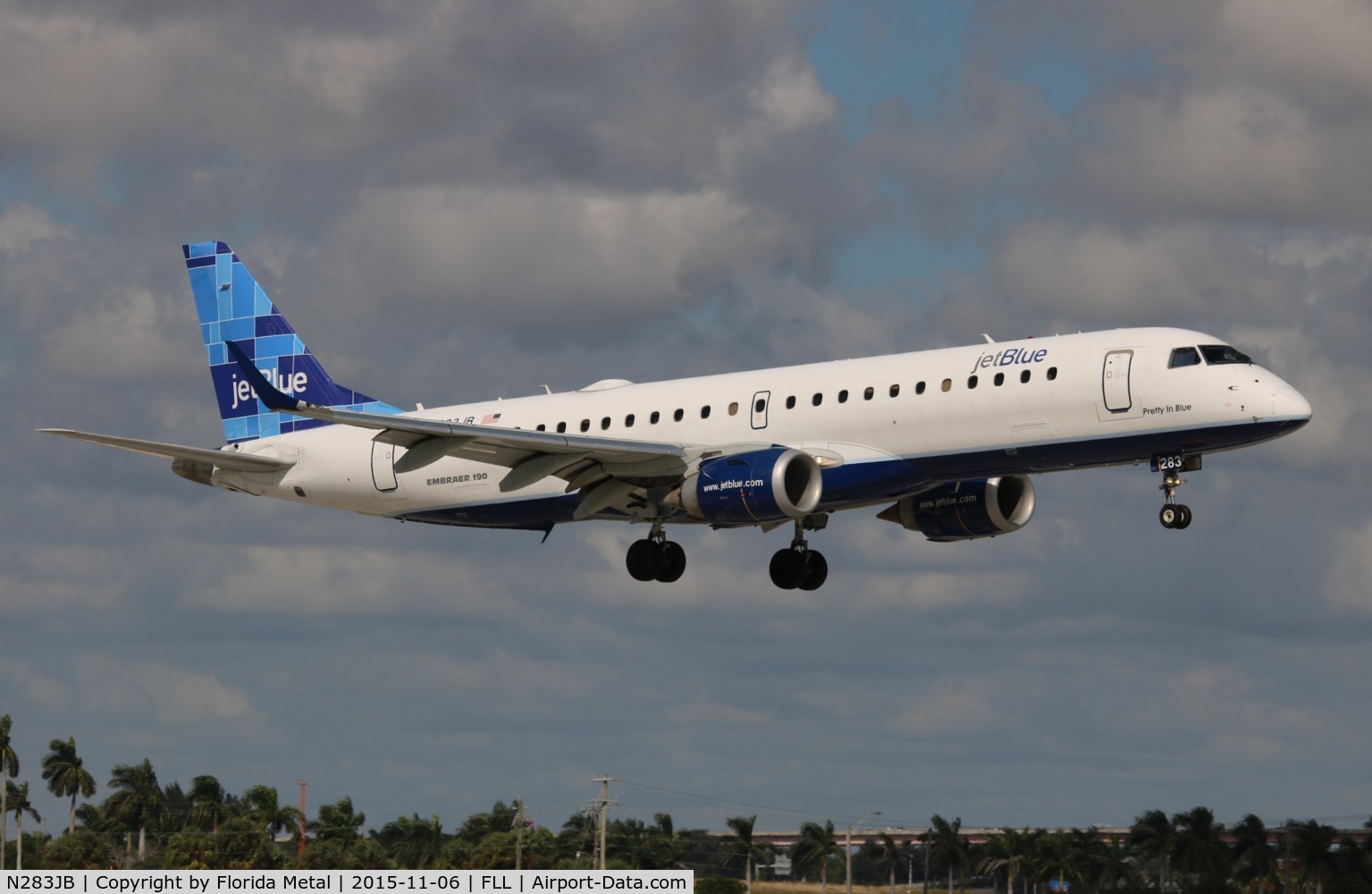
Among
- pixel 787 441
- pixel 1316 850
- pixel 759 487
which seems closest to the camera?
pixel 759 487

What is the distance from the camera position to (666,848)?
17275cm

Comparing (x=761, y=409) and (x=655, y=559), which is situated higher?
(x=761, y=409)

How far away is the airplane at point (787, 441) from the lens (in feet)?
156

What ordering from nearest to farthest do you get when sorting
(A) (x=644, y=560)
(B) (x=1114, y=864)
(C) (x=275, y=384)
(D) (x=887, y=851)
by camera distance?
(A) (x=644, y=560) → (C) (x=275, y=384) → (B) (x=1114, y=864) → (D) (x=887, y=851)

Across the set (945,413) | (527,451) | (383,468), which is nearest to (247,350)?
(383,468)

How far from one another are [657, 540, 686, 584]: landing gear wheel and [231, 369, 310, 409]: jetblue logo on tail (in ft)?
47.0

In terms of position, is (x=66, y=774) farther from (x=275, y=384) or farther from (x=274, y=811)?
(x=275, y=384)

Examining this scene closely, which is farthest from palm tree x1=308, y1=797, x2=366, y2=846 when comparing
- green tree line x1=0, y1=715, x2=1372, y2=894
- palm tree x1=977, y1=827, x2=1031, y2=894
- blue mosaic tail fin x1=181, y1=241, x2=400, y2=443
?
blue mosaic tail fin x1=181, y1=241, x2=400, y2=443

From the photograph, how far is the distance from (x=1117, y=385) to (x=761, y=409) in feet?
31.6

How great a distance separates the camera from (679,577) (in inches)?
2239

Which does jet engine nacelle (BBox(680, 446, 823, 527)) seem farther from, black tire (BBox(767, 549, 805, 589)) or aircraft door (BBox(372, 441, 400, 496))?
aircraft door (BBox(372, 441, 400, 496))

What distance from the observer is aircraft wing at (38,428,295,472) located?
5022 centimetres

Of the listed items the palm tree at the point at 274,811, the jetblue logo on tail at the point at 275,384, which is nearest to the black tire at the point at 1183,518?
the jetblue logo on tail at the point at 275,384
